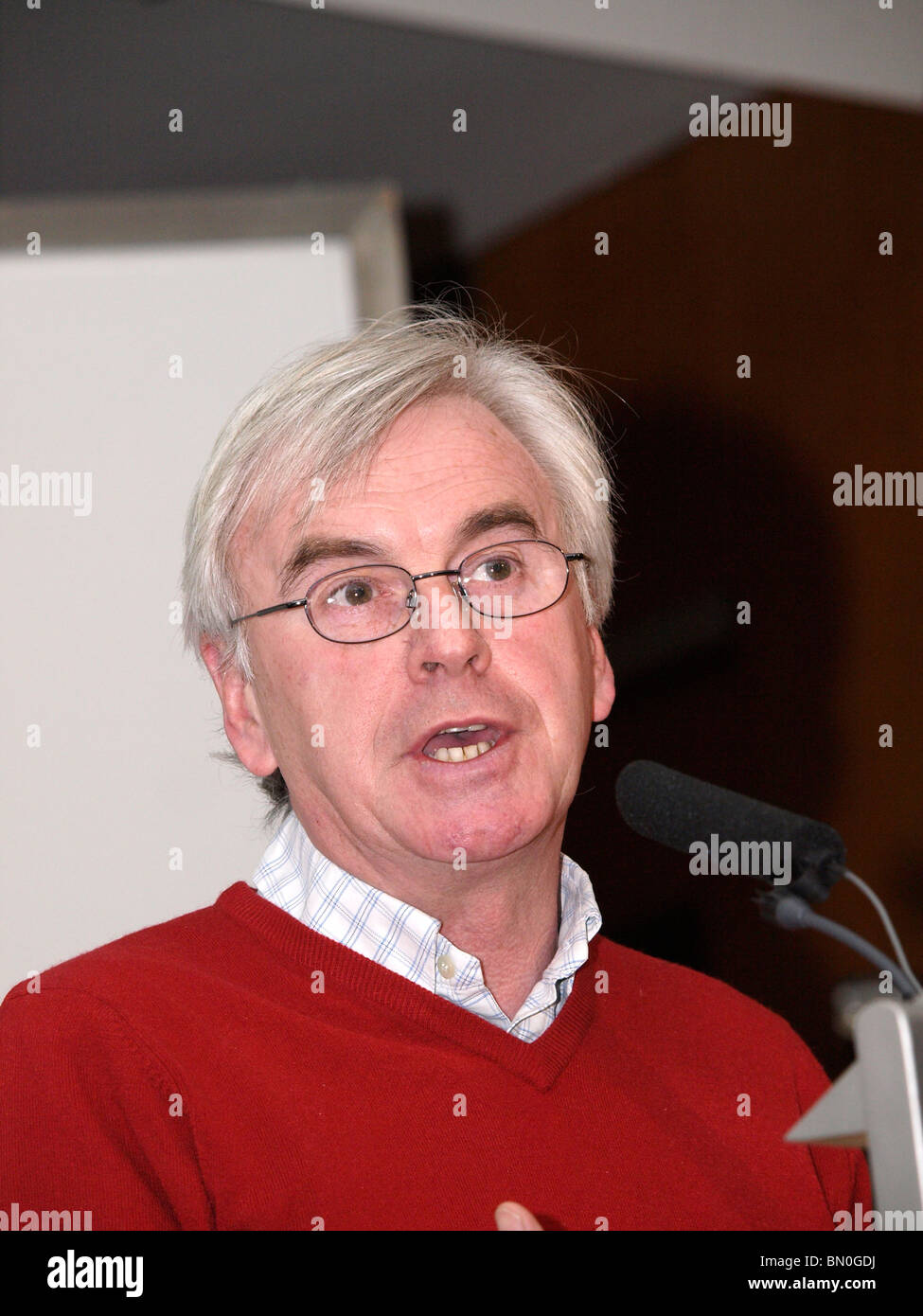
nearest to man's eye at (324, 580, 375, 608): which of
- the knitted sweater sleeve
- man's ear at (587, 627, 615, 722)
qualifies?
man's ear at (587, 627, 615, 722)

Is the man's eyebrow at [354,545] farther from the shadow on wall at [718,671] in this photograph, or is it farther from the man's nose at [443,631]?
the shadow on wall at [718,671]

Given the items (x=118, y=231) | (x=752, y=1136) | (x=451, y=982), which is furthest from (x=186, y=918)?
(x=118, y=231)

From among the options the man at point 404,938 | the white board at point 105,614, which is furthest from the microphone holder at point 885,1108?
the white board at point 105,614

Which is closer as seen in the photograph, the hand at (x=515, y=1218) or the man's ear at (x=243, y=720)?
the hand at (x=515, y=1218)

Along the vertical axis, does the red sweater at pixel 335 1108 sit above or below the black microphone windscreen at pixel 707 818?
below

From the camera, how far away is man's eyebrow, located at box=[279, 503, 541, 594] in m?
1.21

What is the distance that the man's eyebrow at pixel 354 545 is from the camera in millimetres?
1212

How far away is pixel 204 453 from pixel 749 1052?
2.97ft

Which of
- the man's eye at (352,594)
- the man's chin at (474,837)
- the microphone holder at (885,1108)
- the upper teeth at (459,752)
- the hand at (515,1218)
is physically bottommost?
the hand at (515,1218)

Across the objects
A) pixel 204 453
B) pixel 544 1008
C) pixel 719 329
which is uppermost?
pixel 719 329

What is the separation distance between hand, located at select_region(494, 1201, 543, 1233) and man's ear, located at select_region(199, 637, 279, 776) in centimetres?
55
